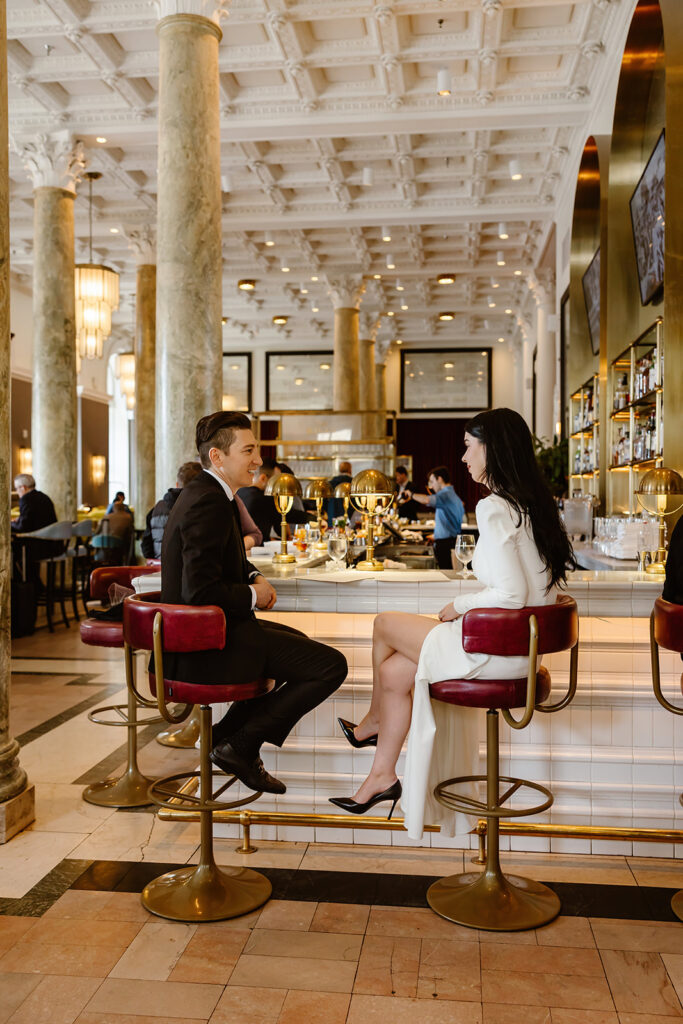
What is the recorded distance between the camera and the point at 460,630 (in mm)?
2689

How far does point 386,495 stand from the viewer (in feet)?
13.1

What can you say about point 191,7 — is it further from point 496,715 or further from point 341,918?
point 341,918

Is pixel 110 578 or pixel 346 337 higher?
pixel 346 337

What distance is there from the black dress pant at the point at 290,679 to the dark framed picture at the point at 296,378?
70.9 ft

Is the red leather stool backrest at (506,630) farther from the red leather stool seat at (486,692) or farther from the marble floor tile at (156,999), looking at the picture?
the marble floor tile at (156,999)

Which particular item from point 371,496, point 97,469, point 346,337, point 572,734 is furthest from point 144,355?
point 572,734

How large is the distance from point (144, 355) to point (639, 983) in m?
13.4

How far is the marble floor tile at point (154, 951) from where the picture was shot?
2.42 m

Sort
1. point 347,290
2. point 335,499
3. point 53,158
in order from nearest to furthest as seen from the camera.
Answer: point 53,158 → point 335,499 → point 347,290

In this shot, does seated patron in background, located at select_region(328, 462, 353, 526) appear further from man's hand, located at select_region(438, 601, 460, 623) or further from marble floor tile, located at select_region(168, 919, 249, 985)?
marble floor tile, located at select_region(168, 919, 249, 985)

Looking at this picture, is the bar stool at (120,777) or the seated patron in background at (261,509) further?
the seated patron in background at (261,509)

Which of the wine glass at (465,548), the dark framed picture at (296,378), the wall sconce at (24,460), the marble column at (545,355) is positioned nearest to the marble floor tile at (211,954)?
the wine glass at (465,548)

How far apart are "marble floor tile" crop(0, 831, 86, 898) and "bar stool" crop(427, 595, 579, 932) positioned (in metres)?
1.37

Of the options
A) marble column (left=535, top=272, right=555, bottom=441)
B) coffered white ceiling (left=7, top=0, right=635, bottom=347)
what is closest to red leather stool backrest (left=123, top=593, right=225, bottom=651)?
coffered white ceiling (left=7, top=0, right=635, bottom=347)
